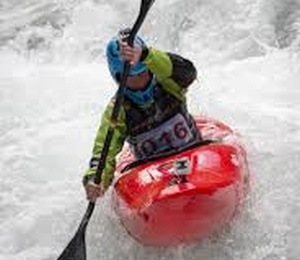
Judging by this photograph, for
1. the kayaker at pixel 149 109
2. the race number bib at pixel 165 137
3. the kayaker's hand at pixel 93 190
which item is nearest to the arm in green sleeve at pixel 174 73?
the kayaker at pixel 149 109

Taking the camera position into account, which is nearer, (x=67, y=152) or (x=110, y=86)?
(x=67, y=152)

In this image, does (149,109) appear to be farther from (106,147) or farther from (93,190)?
(93,190)

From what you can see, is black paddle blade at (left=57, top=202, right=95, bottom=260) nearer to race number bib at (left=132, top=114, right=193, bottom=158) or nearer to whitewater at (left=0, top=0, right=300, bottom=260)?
whitewater at (left=0, top=0, right=300, bottom=260)

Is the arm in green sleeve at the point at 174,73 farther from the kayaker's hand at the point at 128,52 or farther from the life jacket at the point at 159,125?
the kayaker's hand at the point at 128,52

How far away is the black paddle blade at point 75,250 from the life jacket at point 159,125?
800 mm

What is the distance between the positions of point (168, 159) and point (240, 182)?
Result: 18.0 inches

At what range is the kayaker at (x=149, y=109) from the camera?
15.0ft

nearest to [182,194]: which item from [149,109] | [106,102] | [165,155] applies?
[165,155]

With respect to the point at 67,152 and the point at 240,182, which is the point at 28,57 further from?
the point at 240,182

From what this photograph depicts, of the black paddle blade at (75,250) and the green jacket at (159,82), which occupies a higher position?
the green jacket at (159,82)

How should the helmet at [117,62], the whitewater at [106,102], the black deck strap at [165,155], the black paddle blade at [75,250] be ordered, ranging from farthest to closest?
the whitewater at [106,102] → the black deck strap at [165,155] → the helmet at [117,62] → the black paddle blade at [75,250]

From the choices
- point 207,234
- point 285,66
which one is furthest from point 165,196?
point 285,66

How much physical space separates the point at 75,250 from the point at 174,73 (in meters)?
1.27

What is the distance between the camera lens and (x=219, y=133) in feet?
18.0
